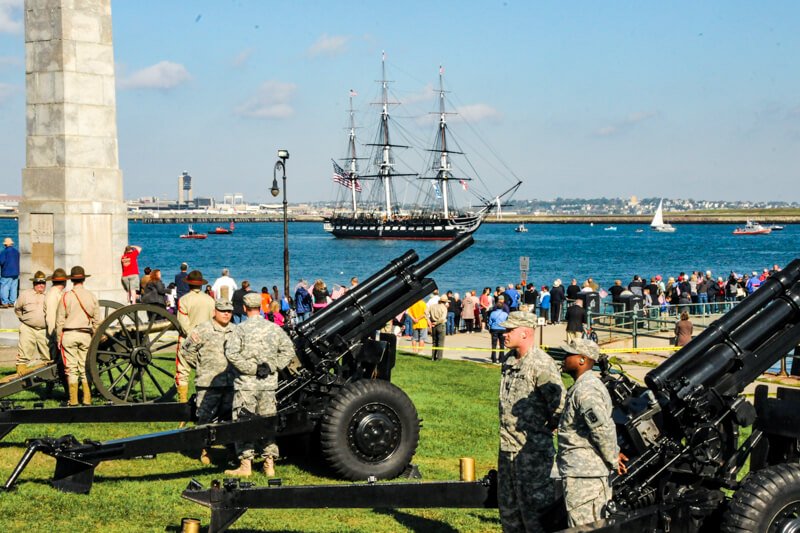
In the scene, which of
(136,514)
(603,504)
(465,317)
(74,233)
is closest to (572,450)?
(603,504)

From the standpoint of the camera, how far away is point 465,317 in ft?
88.7

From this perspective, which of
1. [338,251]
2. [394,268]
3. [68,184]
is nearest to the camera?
[394,268]

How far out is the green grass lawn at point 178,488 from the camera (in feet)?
26.8

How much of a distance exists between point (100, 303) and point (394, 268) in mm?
4896

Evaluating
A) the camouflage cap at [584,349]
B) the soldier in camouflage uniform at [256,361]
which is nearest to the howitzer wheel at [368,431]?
the soldier in camouflage uniform at [256,361]

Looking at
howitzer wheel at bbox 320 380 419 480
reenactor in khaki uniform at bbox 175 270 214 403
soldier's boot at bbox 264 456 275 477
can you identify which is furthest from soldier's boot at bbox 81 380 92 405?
howitzer wheel at bbox 320 380 419 480

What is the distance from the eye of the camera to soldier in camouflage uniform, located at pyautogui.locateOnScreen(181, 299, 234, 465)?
10.2 metres

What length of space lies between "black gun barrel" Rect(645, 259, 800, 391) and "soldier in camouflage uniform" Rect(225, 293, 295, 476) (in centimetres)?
358

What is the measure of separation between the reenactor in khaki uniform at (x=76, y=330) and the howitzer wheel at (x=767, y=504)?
317 inches

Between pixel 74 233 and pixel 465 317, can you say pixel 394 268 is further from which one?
pixel 465 317

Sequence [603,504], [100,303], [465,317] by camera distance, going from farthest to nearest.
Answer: [465,317] → [100,303] → [603,504]

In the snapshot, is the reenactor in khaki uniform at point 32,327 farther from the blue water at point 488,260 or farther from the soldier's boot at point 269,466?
the blue water at point 488,260

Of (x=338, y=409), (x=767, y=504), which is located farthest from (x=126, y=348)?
(x=767, y=504)

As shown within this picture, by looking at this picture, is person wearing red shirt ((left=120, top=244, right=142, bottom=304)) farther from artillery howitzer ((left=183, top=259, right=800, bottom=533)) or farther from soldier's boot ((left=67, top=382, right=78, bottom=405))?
artillery howitzer ((left=183, top=259, right=800, bottom=533))
